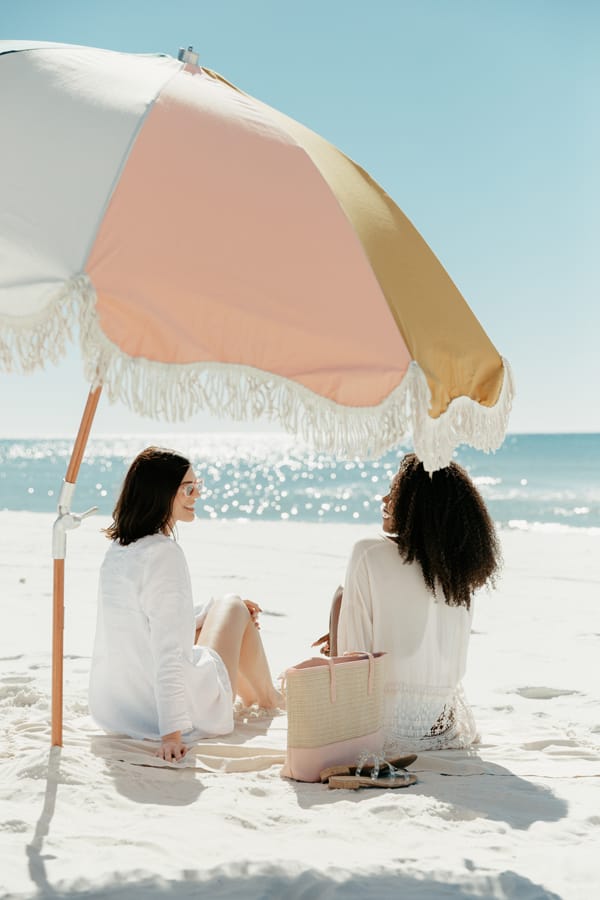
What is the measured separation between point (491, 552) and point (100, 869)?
6.02 ft

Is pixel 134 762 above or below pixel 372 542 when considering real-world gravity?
below

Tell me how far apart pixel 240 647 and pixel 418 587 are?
84 centimetres

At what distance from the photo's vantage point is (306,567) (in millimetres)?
10844

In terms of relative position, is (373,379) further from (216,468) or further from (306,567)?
(216,468)

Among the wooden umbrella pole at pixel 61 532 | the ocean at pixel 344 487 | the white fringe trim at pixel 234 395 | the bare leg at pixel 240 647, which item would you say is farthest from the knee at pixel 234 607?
the ocean at pixel 344 487

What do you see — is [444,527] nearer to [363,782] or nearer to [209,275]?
[363,782]

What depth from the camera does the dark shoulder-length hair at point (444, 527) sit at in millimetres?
3588

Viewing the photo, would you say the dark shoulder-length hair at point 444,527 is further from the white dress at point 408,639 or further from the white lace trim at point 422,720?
the white lace trim at point 422,720

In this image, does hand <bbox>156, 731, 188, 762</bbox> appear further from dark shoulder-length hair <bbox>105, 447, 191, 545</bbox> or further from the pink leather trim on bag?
dark shoulder-length hair <bbox>105, 447, 191, 545</bbox>

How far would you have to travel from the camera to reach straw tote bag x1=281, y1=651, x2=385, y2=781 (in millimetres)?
3336

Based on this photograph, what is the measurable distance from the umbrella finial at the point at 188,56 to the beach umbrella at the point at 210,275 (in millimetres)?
263

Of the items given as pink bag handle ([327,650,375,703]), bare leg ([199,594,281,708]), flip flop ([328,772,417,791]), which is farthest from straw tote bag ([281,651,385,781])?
bare leg ([199,594,281,708])

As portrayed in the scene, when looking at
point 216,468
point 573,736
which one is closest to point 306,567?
point 573,736

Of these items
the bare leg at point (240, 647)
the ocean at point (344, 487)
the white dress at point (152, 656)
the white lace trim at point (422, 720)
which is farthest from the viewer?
the ocean at point (344, 487)
